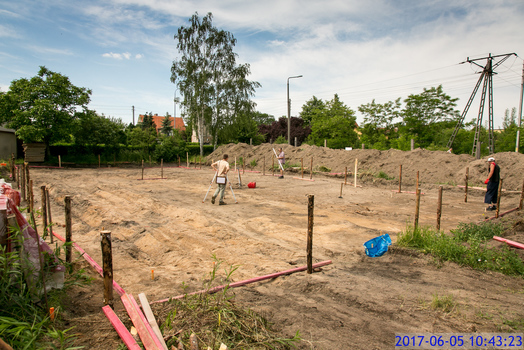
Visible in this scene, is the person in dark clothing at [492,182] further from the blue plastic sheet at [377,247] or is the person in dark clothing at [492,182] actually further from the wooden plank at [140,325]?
the wooden plank at [140,325]

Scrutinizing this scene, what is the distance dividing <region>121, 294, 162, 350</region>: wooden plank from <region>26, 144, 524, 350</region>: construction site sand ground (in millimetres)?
144

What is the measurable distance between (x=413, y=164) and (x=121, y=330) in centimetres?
1931

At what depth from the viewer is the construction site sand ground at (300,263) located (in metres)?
3.32

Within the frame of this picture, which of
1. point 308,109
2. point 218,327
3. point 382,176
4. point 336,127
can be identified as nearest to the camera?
point 218,327

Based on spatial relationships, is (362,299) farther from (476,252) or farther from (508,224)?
(508,224)

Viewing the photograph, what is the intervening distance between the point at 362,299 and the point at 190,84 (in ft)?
110

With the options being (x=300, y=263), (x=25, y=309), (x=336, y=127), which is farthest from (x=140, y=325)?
(x=336, y=127)

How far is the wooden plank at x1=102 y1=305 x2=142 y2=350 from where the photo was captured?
267cm

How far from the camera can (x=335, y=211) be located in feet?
33.0

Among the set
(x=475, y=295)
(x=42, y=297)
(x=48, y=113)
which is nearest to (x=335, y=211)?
(x=475, y=295)

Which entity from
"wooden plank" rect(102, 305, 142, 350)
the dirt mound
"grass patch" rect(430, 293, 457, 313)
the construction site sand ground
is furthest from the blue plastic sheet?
the dirt mound

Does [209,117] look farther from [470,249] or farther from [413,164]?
[470,249]

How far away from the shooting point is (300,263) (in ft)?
17.8

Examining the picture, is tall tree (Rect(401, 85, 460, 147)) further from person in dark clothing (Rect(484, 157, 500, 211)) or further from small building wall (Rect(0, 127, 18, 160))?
small building wall (Rect(0, 127, 18, 160))
